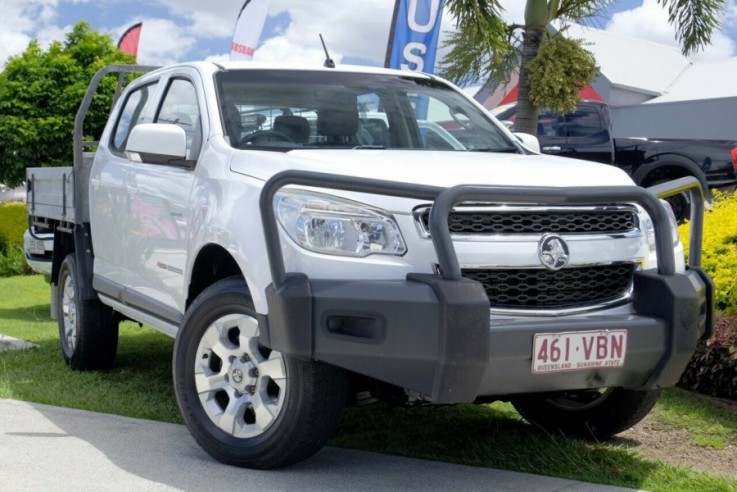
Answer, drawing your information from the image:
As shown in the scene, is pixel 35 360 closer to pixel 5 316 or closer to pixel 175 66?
pixel 175 66

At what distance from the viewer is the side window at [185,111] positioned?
16.4 feet

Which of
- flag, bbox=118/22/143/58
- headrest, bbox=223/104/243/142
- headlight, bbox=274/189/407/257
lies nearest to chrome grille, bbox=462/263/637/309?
headlight, bbox=274/189/407/257

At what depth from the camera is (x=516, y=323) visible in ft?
12.6

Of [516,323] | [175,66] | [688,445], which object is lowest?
[688,445]

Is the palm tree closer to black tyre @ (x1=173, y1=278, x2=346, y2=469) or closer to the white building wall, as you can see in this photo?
black tyre @ (x1=173, y1=278, x2=346, y2=469)

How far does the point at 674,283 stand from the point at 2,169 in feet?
40.1

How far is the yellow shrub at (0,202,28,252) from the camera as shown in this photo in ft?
55.4

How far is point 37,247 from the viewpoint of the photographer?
9.06 m

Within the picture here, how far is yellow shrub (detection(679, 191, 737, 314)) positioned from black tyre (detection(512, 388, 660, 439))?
1.53 meters

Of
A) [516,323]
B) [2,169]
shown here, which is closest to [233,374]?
[516,323]

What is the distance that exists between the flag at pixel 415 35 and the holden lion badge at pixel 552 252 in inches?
368

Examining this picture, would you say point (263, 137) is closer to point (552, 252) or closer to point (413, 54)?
point (552, 252)

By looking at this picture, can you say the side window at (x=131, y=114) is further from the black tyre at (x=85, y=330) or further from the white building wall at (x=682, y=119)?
the white building wall at (x=682, y=119)

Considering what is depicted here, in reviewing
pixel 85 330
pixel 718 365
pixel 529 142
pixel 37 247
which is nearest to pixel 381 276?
pixel 529 142
